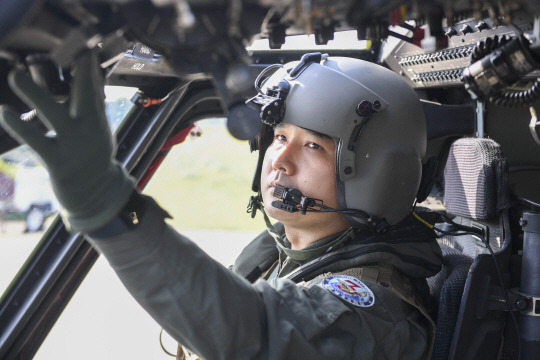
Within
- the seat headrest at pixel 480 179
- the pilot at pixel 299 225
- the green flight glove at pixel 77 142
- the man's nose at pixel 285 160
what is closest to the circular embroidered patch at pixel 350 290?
the pilot at pixel 299 225

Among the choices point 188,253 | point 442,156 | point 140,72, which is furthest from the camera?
point 442,156

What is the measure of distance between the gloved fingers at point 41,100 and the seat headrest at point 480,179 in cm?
140

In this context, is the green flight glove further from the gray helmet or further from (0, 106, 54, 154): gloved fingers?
the gray helmet

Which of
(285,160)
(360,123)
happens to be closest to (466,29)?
(360,123)

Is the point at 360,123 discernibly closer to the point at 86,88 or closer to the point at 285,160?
the point at 285,160

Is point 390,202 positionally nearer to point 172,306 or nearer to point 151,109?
point 172,306

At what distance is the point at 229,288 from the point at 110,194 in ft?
1.05

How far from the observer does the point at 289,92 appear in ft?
6.53

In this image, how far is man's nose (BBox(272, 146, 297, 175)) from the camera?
6.40 ft

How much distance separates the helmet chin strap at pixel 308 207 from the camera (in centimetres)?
191

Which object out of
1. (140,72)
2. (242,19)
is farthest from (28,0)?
(140,72)

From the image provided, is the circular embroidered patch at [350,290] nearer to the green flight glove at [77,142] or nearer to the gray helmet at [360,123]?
the gray helmet at [360,123]

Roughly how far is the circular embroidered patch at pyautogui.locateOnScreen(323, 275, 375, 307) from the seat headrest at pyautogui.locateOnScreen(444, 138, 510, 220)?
0.56 m

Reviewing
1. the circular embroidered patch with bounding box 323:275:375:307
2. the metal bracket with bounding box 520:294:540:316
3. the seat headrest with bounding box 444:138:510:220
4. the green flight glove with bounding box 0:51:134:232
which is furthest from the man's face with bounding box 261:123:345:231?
the green flight glove with bounding box 0:51:134:232
